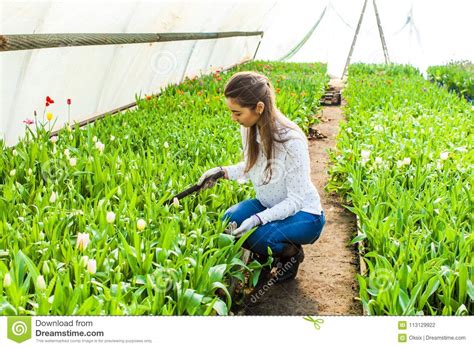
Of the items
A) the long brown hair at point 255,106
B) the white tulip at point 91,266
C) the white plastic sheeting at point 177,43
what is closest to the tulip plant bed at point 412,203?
the long brown hair at point 255,106

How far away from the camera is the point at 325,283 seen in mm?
2705

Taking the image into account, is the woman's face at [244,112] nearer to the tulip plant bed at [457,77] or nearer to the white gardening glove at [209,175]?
the white gardening glove at [209,175]

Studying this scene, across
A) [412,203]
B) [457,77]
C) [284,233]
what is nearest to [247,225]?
[284,233]

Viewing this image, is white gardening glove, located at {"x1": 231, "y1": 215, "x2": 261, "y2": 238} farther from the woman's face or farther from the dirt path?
the woman's face

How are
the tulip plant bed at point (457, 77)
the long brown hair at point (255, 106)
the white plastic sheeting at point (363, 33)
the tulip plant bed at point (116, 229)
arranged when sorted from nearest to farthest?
the tulip plant bed at point (116, 229) → the long brown hair at point (255, 106) → the tulip plant bed at point (457, 77) → the white plastic sheeting at point (363, 33)

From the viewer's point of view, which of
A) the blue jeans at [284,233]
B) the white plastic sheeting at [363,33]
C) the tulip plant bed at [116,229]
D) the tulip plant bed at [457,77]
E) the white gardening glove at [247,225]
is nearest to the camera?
the tulip plant bed at [116,229]

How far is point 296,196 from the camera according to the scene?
8.02 feet

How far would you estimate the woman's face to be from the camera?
2.24 metres

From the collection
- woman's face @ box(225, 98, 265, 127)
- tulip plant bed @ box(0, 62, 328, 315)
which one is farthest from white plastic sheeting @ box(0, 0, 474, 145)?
woman's face @ box(225, 98, 265, 127)

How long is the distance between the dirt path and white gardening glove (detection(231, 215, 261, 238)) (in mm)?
273

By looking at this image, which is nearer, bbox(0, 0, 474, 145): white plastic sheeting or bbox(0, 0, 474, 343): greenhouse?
bbox(0, 0, 474, 343): greenhouse

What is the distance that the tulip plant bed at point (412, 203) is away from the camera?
1986 millimetres

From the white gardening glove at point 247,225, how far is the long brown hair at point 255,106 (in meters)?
0.21

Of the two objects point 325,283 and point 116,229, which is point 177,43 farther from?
point 116,229
